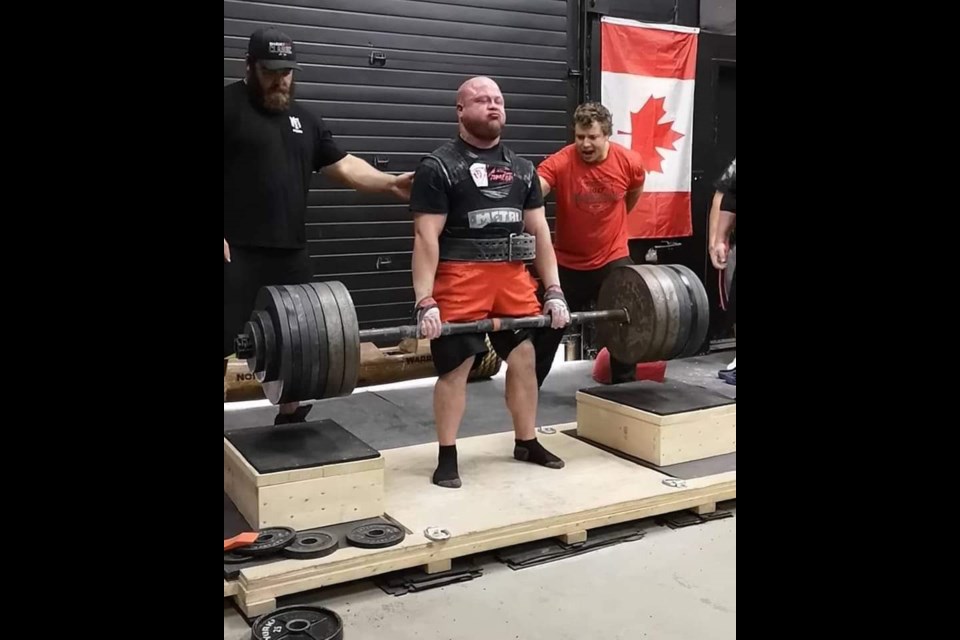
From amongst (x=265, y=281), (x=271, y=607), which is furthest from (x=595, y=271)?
(x=271, y=607)

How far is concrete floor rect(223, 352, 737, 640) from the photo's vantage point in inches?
95.9

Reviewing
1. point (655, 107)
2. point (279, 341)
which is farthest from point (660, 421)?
point (655, 107)

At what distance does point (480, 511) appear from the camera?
301 centimetres

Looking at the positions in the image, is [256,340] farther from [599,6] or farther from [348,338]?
[599,6]

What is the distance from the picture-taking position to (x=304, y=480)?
284 cm

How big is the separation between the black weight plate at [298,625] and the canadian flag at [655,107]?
4176mm

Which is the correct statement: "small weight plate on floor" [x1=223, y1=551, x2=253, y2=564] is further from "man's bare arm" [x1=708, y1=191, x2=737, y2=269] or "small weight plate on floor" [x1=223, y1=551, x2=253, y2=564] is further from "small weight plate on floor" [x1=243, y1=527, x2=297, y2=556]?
"man's bare arm" [x1=708, y1=191, x2=737, y2=269]

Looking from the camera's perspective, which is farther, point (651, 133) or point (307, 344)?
point (651, 133)

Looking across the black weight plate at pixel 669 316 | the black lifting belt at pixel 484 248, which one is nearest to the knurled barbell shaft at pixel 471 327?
the black lifting belt at pixel 484 248

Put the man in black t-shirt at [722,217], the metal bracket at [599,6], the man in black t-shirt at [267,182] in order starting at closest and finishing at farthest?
the man in black t-shirt at [267,182], the man in black t-shirt at [722,217], the metal bracket at [599,6]

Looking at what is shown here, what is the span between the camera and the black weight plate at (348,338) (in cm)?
291

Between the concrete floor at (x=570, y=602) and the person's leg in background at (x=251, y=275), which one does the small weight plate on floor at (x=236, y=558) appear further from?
the person's leg in background at (x=251, y=275)

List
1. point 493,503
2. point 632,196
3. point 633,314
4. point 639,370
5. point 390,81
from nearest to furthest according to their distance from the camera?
point 493,503 < point 633,314 < point 632,196 < point 639,370 < point 390,81

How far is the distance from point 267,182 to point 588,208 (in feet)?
5.40
